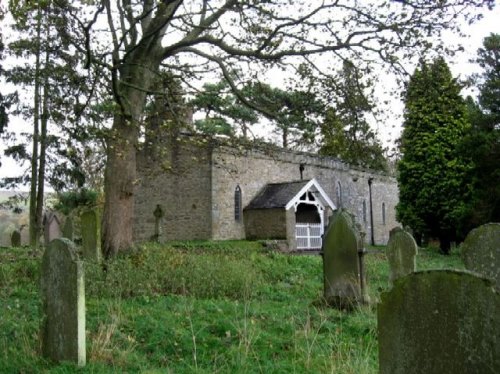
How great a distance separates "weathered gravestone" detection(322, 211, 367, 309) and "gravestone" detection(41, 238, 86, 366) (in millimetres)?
5143

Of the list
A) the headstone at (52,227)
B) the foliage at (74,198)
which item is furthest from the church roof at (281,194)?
the headstone at (52,227)

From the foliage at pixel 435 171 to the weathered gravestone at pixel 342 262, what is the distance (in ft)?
63.4

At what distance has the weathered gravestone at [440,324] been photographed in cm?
267

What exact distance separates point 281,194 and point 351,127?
63.2 ft

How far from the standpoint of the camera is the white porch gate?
1270 inches

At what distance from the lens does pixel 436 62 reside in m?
12.8

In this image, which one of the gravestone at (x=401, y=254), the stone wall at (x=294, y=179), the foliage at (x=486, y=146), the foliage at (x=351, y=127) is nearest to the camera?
the gravestone at (x=401, y=254)

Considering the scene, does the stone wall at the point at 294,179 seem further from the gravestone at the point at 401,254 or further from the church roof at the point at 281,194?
the gravestone at the point at 401,254

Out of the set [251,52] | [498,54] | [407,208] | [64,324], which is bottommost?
[64,324]

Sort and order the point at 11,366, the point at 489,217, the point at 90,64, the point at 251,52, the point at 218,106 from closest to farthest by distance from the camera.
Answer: the point at 11,366 < the point at 90,64 < the point at 251,52 < the point at 218,106 < the point at 489,217

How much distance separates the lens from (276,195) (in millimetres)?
32094

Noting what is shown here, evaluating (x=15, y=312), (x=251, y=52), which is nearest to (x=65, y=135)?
(x=15, y=312)

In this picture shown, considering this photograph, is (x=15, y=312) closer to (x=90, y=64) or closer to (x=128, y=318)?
(x=128, y=318)

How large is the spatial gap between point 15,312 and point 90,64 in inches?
198
